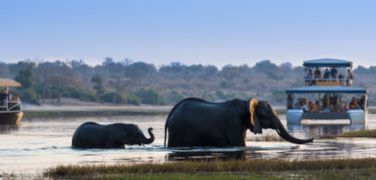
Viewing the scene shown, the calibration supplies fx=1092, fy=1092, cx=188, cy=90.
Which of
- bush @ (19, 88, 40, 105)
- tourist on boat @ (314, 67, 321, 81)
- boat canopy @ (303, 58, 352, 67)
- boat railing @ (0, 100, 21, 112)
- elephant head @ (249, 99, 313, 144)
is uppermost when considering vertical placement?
boat canopy @ (303, 58, 352, 67)

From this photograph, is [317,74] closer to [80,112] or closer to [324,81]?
[324,81]

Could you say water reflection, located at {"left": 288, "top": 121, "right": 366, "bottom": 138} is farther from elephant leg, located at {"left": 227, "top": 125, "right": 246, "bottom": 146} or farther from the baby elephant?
the baby elephant

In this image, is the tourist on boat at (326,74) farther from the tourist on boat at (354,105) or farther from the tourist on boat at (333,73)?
the tourist on boat at (354,105)

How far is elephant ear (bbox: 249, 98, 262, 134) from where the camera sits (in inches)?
1378

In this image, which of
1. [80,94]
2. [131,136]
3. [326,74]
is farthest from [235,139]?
[80,94]

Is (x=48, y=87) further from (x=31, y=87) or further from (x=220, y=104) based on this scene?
(x=220, y=104)

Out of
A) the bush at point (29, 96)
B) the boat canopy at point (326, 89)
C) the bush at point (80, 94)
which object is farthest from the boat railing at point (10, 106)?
the bush at point (80, 94)

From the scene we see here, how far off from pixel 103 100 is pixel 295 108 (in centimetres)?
9032

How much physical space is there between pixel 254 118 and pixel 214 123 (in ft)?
4.62

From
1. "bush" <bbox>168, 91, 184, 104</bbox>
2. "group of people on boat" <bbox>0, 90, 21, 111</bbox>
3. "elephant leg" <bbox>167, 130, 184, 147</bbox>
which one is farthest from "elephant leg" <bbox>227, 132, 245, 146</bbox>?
"bush" <bbox>168, 91, 184, 104</bbox>

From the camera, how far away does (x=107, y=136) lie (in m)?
36.0

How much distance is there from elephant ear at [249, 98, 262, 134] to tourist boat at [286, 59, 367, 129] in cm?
3752

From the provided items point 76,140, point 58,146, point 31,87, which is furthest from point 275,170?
point 31,87

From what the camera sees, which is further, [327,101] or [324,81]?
[324,81]
